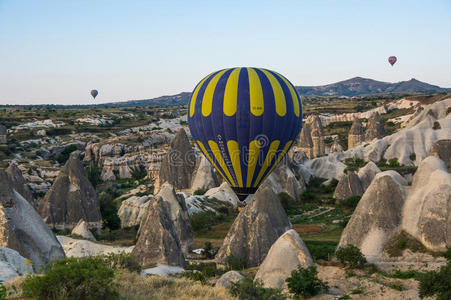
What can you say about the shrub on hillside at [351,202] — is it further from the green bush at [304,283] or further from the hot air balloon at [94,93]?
the hot air balloon at [94,93]

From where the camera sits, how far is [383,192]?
2234 cm

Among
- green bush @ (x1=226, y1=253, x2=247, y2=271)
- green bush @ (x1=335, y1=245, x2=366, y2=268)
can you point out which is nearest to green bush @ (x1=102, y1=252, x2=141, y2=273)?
green bush @ (x1=226, y1=253, x2=247, y2=271)

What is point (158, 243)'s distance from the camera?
71.8 ft

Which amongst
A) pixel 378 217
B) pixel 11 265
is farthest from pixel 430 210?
pixel 11 265

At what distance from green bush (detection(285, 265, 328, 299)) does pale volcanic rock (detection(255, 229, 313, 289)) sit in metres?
0.66

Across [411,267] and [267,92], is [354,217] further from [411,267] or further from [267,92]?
[267,92]

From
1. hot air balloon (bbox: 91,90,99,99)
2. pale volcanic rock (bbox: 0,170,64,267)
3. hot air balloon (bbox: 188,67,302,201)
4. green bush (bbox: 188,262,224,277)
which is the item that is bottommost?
green bush (bbox: 188,262,224,277)

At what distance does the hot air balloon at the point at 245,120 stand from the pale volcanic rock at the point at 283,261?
1082 centimetres

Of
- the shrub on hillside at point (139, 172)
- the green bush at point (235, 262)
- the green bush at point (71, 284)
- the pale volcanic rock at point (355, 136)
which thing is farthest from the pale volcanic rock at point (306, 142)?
the green bush at point (71, 284)

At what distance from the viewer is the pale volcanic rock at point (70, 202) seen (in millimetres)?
34781

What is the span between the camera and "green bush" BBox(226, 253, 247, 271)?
73.5 feet

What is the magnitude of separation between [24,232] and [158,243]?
6.19 m

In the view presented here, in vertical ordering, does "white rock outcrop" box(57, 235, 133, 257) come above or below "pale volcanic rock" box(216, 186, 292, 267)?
below

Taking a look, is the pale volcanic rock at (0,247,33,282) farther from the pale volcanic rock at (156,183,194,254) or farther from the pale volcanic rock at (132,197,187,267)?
the pale volcanic rock at (156,183,194,254)
